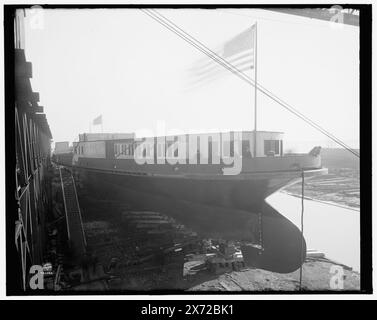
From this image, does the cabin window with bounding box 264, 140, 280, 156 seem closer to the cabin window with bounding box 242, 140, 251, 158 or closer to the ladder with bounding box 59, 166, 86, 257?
the cabin window with bounding box 242, 140, 251, 158

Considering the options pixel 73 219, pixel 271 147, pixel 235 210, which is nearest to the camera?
pixel 235 210

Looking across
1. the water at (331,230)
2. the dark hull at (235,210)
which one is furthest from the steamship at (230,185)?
the water at (331,230)

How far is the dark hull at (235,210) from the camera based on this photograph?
21.9 ft

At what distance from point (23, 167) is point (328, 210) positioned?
48.8 feet

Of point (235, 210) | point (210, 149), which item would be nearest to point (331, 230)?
point (235, 210)

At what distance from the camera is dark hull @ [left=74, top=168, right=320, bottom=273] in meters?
6.68

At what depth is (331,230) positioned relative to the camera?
11.4m

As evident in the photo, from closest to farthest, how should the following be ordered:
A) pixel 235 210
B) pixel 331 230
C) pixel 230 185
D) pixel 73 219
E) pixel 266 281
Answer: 1. pixel 266 281
2. pixel 230 185
3. pixel 235 210
4. pixel 73 219
5. pixel 331 230

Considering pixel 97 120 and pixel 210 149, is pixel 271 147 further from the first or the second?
pixel 97 120

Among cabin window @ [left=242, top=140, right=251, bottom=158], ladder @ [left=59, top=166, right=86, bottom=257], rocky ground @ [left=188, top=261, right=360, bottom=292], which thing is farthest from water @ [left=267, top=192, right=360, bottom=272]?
ladder @ [left=59, top=166, right=86, bottom=257]

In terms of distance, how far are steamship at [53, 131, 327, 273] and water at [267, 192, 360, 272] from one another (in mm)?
1078

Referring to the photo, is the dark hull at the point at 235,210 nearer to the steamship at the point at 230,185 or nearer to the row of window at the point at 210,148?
the steamship at the point at 230,185

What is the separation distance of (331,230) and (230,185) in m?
7.24
